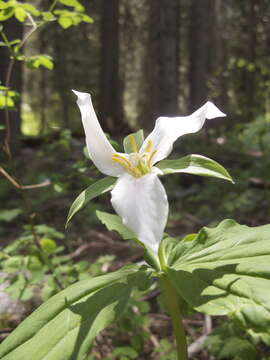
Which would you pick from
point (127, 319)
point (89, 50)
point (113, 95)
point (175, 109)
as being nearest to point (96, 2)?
point (89, 50)

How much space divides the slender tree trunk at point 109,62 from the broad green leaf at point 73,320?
890 centimetres

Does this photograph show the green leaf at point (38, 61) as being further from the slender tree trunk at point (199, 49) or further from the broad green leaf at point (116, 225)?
the slender tree trunk at point (199, 49)

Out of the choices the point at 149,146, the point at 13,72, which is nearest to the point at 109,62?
the point at 13,72

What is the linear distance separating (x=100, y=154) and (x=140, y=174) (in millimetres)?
143

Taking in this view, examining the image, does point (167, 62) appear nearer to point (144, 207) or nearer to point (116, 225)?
point (116, 225)

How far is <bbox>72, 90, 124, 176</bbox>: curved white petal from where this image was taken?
1145 millimetres

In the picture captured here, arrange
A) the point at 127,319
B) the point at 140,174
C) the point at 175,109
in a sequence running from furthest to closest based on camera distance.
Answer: the point at 175,109
the point at 127,319
the point at 140,174

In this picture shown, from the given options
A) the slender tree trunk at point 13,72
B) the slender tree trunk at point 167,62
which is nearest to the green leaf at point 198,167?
the slender tree trunk at point 13,72

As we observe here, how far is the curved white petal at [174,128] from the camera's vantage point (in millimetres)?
1132

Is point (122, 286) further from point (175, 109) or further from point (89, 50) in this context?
point (89, 50)

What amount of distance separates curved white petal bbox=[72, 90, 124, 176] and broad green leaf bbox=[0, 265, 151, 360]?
347 millimetres

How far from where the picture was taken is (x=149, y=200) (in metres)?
0.99

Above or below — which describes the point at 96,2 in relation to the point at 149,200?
above

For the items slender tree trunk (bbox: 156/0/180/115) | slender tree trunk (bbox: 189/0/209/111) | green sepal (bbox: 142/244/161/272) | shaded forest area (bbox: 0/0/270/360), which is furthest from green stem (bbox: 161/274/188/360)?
slender tree trunk (bbox: 189/0/209/111)
